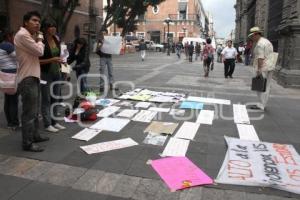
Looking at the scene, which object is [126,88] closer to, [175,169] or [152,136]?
[152,136]

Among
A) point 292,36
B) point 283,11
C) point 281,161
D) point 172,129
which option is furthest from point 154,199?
point 283,11

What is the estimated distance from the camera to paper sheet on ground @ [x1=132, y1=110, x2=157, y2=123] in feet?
24.4

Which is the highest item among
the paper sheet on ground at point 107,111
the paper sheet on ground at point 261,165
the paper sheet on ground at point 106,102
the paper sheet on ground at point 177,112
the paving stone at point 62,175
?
the paper sheet on ground at point 106,102

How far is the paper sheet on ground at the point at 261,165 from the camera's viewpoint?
4.42m

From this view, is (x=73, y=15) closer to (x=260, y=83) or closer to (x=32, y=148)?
(x=260, y=83)

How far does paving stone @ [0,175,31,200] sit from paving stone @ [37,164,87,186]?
0.21 meters

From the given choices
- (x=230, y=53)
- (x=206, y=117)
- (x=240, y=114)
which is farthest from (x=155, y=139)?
(x=230, y=53)

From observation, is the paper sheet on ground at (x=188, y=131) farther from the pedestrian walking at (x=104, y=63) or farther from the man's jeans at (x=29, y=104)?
the pedestrian walking at (x=104, y=63)

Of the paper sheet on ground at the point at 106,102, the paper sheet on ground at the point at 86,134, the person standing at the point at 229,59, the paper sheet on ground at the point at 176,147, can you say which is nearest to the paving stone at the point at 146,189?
the paper sheet on ground at the point at 176,147

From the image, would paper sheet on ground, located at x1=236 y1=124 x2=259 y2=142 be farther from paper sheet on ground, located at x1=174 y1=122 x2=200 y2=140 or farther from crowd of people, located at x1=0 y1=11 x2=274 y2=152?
crowd of people, located at x1=0 y1=11 x2=274 y2=152

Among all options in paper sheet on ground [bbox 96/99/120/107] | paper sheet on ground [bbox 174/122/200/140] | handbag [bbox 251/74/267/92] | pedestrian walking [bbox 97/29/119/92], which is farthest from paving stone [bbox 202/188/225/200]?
pedestrian walking [bbox 97/29/119/92]

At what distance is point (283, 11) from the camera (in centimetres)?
1505

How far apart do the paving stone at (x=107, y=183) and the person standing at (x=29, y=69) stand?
137 cm

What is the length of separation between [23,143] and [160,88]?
682cm
